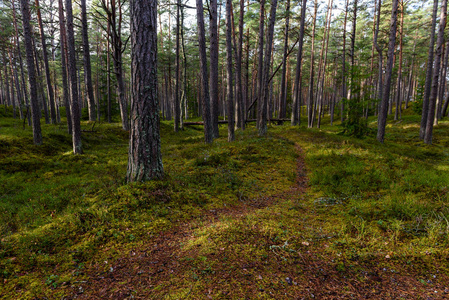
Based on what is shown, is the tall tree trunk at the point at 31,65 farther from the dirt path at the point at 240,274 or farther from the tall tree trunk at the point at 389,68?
the tall tree trunk at the point at 389,68

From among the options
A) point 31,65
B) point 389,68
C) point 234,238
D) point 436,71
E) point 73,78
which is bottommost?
point 234,238

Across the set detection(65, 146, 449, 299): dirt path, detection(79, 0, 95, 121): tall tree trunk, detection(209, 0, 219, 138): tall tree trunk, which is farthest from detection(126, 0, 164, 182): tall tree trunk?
detection(79, 0, 95, 121): tall tree trunk

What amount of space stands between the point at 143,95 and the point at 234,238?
3.81 m

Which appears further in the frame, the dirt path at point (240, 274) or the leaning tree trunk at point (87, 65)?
the leaning tree trunk at point (87, 65)

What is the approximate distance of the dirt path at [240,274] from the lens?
2.34 meters

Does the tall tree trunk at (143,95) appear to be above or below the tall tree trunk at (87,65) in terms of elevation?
below

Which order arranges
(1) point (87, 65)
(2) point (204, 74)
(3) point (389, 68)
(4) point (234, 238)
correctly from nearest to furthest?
(4) point (234, 238), (2) point (204, 74), (3) point (389, 68), (1) point (87, 65)

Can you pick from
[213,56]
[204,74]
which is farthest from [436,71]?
[204,74]

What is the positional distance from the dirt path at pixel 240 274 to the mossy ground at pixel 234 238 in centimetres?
1

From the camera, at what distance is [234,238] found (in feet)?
11.1

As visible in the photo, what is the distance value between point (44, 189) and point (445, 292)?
9.67 m

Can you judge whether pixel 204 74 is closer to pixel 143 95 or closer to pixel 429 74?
pixel 143 95

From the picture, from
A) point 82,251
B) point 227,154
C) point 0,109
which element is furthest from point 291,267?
point 0,109

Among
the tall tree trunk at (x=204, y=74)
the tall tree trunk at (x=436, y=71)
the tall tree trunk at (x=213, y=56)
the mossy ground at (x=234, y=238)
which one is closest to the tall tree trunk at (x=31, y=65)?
the mossy ground at (x=234, y=238)
